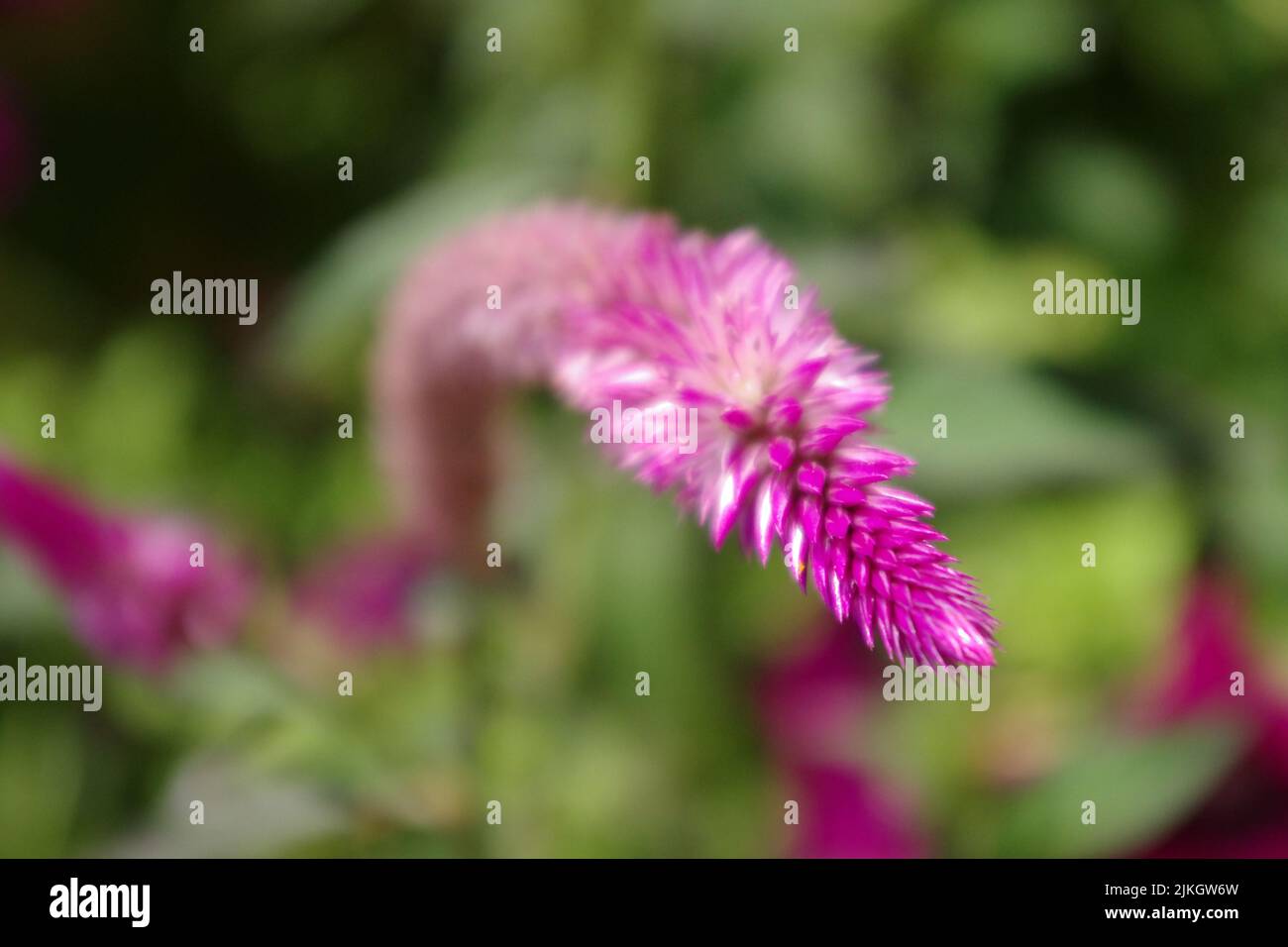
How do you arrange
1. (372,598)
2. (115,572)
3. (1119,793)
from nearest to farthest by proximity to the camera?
1. (115,572)
2. (1119,793)
3. (372,598)

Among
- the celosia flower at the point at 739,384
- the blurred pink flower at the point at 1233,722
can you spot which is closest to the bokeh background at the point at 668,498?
the blurred pink flower at the point at 1233,722

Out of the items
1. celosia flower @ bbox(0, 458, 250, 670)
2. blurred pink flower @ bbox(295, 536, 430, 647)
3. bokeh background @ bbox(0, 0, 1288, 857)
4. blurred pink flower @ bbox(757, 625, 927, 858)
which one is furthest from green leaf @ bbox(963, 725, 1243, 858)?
celosia flower @ bbox(0, 458, 250, 670)

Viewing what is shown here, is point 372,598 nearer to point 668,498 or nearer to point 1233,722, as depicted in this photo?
point 668,498

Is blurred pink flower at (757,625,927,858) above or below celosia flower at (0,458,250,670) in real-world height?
below

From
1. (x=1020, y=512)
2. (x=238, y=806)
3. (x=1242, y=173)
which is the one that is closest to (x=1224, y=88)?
(x=1242, y=173)

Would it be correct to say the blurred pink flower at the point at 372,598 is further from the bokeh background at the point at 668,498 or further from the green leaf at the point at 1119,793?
the green leaf at the point at 1119,793

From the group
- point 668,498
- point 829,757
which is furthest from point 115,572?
point 829,757

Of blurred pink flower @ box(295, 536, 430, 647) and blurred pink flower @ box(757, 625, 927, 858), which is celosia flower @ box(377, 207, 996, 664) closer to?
blurred pink flower @ box(295, 536, 430, 647)

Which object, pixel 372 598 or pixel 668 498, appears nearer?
pixel 372 598
